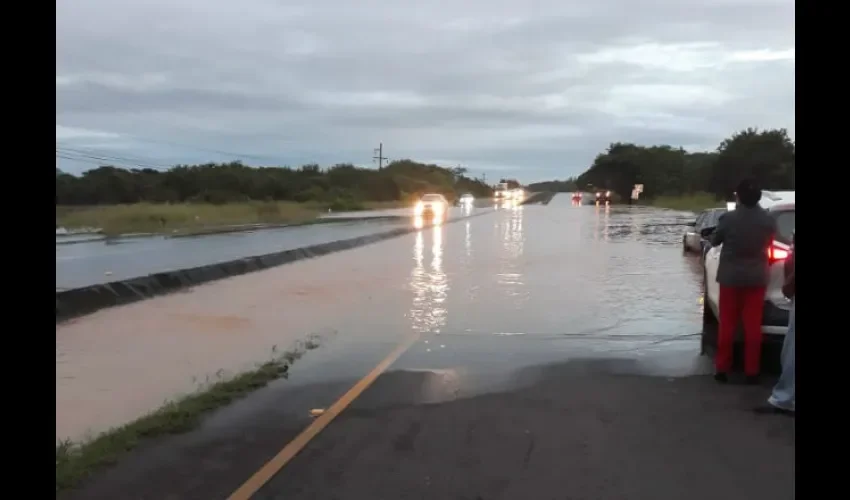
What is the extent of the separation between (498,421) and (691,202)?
2279 inches

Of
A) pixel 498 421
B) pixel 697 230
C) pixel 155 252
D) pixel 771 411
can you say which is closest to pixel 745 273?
pixel 771 411

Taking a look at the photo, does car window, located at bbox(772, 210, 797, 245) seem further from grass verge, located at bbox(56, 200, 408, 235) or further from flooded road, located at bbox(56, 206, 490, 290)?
grass verge, located at bbox(56, 200, 408, 235)

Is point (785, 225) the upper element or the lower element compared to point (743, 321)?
upper

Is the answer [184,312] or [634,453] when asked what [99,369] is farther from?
[634,453]

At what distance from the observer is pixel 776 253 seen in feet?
29.5

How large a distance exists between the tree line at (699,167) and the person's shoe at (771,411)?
192 cm

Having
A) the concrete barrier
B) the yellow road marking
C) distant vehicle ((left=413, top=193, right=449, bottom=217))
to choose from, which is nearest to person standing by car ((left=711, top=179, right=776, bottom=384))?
the yellow road marking

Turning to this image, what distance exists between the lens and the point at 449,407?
7.96 metres

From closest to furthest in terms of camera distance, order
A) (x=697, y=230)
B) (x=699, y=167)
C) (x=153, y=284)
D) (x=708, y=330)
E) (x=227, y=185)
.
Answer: (x=708, y=330)
(x=153, y=284)
(x=697, y=230)
(x=699, y=167)
(x=227, y=185)

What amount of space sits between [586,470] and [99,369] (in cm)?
607

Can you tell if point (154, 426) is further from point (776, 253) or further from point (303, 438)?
point (776, 253)

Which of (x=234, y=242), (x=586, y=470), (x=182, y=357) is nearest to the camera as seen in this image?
(x=586, y=470)

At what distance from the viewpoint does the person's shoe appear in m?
7.52
